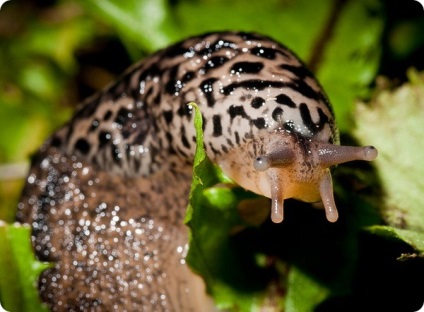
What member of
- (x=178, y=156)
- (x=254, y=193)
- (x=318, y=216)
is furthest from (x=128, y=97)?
(x=318, y=216)

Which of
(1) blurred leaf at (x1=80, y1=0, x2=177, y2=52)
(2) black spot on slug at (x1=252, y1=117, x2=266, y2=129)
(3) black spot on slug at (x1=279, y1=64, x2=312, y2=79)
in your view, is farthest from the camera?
(1) blurred leaf at (x1=80, y1=0, x2=177, y2=52)

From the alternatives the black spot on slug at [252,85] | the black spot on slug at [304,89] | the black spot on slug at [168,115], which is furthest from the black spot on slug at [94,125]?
the black spot on slug at [304,89]

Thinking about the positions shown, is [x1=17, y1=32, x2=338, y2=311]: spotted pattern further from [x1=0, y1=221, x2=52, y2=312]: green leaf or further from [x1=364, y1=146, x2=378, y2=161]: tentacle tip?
[x1=0, y1=221, x2=52, y2=312]: green leaf

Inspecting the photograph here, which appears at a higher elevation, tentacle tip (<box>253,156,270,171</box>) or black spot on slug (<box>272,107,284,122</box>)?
black spot on slug (<box>272,107,284,122</box>)

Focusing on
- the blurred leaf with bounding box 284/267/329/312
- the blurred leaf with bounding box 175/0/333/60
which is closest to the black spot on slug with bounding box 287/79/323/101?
the blurred leaf with bounding box 284/267/329/312

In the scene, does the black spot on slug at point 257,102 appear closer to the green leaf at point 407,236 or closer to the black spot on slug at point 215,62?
the black spot on slug at point 215,62

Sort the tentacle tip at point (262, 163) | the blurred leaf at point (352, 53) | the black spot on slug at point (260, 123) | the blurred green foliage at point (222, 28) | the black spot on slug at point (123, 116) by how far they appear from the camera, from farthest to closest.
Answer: the blurred leaf at point (352, 53) → the black spot on slug at point (123, 116) → the blurred green foliage at point (222, 28) → the black spot on slug at point (260, 123) → the tentacle tip at point (262, 163)
